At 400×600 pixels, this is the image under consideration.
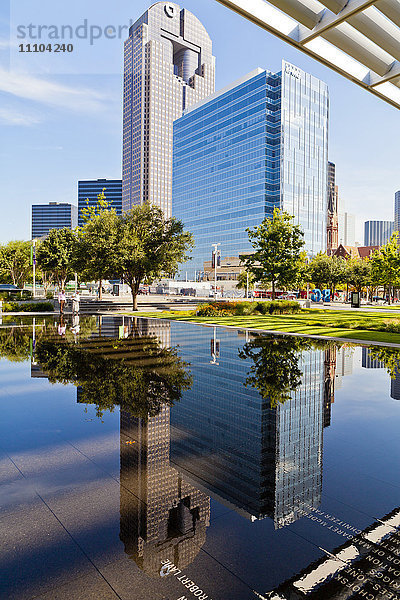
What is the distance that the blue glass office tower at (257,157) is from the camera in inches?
4584

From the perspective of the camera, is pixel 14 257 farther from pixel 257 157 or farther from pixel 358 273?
Answer: pixel 257 157

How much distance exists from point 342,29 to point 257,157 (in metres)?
119

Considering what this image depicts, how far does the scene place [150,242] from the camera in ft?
119

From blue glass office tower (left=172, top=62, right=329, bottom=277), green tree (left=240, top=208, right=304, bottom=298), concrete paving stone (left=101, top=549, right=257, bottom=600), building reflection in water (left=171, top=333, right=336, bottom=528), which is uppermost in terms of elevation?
blue glass office tower (left=172, top=62, right=329, bottom=277)

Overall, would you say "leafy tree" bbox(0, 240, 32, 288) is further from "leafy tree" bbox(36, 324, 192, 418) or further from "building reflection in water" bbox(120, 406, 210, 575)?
"building reflection in water" bbox(120, 406, 210, 575)

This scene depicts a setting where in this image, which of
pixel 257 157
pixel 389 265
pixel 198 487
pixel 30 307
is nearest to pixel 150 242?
pixel 30 307

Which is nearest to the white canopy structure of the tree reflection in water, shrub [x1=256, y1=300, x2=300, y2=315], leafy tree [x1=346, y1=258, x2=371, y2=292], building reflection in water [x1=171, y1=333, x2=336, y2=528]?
building reflection in water [x1=171, y1=333, x2=336, y2=528]

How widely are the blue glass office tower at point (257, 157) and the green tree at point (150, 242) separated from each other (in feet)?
273

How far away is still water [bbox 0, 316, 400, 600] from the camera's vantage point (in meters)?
2.99

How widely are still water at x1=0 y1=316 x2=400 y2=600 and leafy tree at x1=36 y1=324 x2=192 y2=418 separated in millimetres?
75

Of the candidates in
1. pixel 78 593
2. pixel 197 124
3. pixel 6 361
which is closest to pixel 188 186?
pixel 197 124

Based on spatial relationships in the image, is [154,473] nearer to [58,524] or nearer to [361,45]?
[58,524]

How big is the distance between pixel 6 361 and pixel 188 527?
11.2 metres

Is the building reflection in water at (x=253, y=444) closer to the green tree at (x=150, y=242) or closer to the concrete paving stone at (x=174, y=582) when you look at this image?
the concrete paving stone at (x=174, y=582)
